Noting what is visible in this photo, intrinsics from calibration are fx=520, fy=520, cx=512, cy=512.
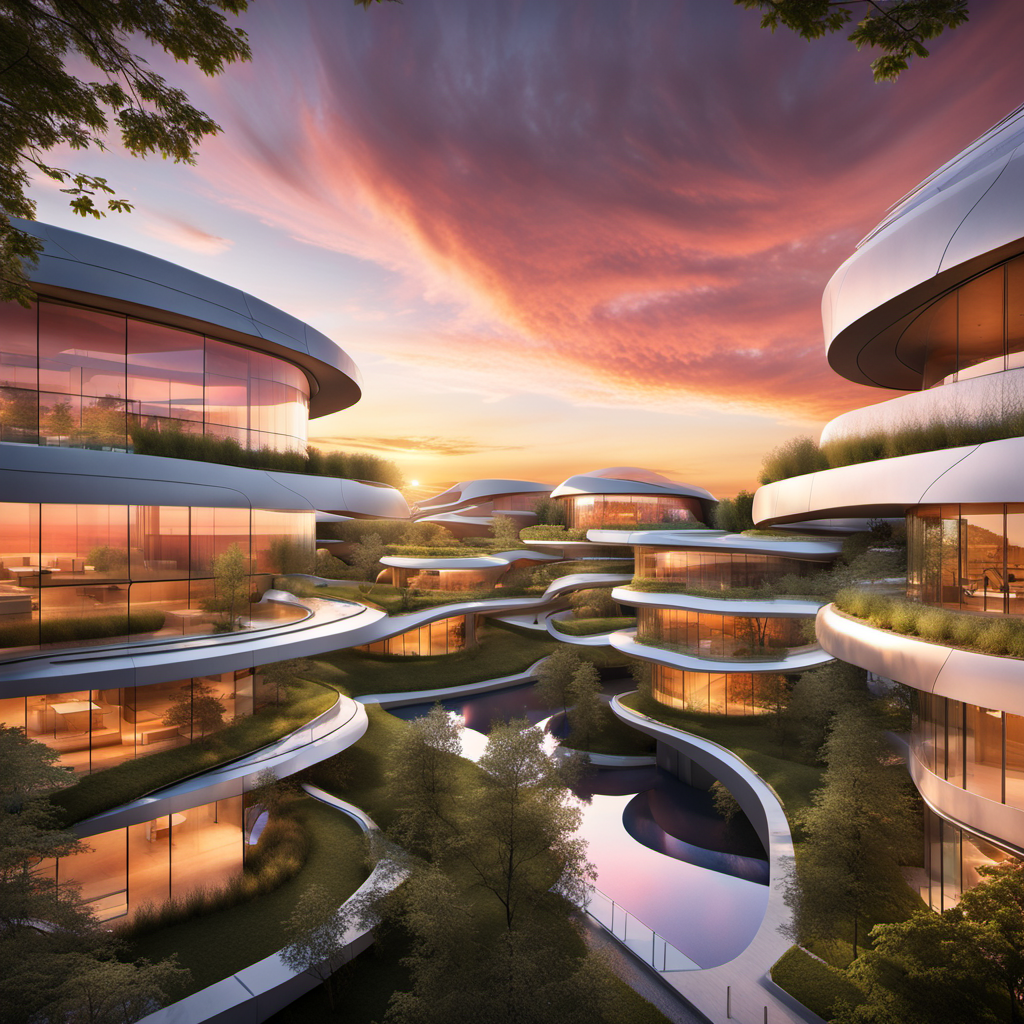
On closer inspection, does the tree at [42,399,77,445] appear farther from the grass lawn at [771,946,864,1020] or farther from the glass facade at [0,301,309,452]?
the grass lawn at [771,946,864,1020]

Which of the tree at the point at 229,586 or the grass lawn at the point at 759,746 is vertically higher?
the tree at the point at 229,586

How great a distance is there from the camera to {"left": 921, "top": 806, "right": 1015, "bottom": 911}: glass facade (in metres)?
8.55

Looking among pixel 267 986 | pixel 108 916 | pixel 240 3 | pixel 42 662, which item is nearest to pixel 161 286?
pixel 42 662

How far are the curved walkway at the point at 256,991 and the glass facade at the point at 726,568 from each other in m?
24.0

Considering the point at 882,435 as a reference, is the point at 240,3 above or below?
above

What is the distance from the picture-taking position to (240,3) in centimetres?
490

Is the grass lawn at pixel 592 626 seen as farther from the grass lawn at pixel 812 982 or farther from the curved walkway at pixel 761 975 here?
the grass lawn at pixel 812 982

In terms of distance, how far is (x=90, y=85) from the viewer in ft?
18.0

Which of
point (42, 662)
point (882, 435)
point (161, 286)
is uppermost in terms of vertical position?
point (161, 286)

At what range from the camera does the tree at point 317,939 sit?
28.8ft

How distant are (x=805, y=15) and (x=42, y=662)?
14951 millimetres

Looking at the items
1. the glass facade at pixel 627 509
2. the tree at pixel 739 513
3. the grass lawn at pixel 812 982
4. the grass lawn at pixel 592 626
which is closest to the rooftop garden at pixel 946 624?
the grass lawn at pixel 812 982

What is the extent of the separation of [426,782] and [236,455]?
10292 mm

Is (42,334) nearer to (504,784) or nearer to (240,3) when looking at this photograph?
(240,3)
